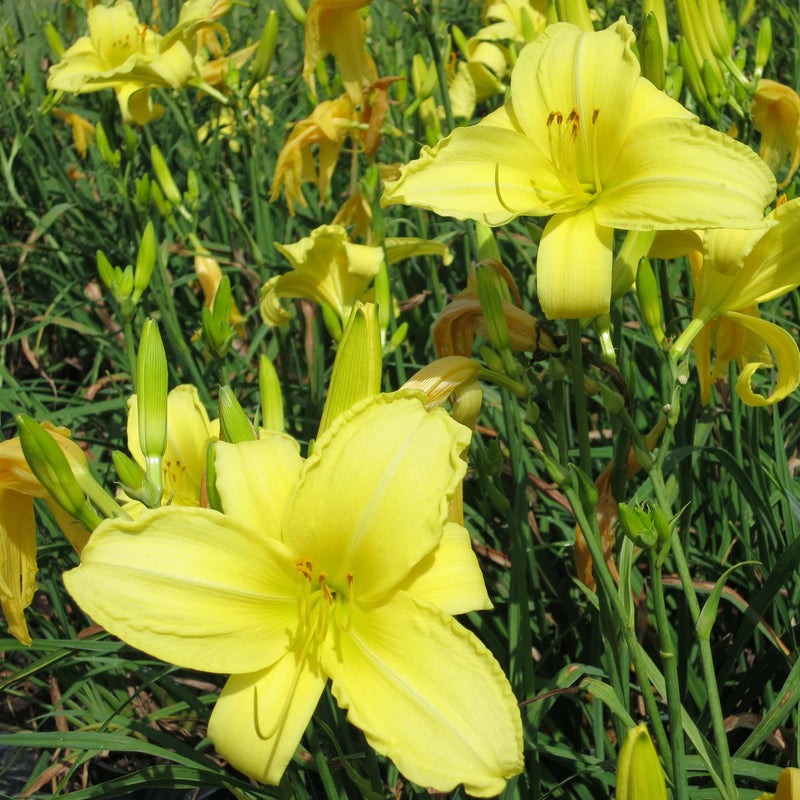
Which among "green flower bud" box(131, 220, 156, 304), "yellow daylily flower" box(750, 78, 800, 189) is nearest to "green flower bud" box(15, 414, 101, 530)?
"green flower bud" box(131, 220, 156, 304)

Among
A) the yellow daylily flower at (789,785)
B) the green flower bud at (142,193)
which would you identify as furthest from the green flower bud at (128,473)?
the green flower bud at (142,193)

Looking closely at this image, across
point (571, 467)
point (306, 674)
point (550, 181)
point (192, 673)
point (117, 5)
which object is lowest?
point (192, 673)

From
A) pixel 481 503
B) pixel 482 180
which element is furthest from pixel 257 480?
pixel 481 503

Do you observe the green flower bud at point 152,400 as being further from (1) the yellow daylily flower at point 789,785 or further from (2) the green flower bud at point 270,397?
(1) the yellow daylily flower at point 789,785

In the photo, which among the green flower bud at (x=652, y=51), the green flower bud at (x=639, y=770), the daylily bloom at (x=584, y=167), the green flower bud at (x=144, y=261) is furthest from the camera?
the green flower bud at (x=144, y=261)

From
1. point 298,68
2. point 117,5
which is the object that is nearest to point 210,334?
point 117,5

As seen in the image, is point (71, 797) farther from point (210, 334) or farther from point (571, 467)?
point (571, 467)

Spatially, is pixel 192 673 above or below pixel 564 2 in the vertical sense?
below
